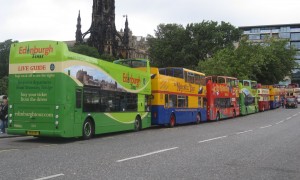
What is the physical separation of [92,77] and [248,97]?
3566 cm

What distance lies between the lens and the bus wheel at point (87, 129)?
1708cm

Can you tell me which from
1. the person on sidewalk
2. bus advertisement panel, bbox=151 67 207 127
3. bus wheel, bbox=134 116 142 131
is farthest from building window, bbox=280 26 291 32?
the person on sidewalk

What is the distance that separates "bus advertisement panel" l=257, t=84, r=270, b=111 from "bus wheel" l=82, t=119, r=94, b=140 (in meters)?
43.0

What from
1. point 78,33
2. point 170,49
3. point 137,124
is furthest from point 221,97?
point 78,33

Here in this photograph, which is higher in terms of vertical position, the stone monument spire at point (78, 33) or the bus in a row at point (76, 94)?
the stone monument spire at point (78, 33)

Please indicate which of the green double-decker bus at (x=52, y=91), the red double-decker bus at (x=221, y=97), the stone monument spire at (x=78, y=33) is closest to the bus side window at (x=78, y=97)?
the green double-decker bus at (x=52, y=91)

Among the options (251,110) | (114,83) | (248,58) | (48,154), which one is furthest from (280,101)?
(48,154)

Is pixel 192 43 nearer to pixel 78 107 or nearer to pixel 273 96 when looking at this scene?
pixel 273 96

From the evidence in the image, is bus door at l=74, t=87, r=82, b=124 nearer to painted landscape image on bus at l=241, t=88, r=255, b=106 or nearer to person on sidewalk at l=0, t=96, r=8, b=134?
person on sidewalk at l=0, t=96, r=8, b=134

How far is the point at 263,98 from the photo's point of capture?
60.3m

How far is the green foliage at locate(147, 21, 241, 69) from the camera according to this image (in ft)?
268

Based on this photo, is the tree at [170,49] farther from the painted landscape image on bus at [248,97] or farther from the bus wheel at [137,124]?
the bus wheel at [137,124]

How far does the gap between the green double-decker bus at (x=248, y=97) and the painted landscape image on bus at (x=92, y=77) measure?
2946 cm

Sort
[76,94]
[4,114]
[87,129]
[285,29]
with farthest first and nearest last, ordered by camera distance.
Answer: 1. [285,29]
2. [4,114]
3. [87,129]
4. [76,94]
